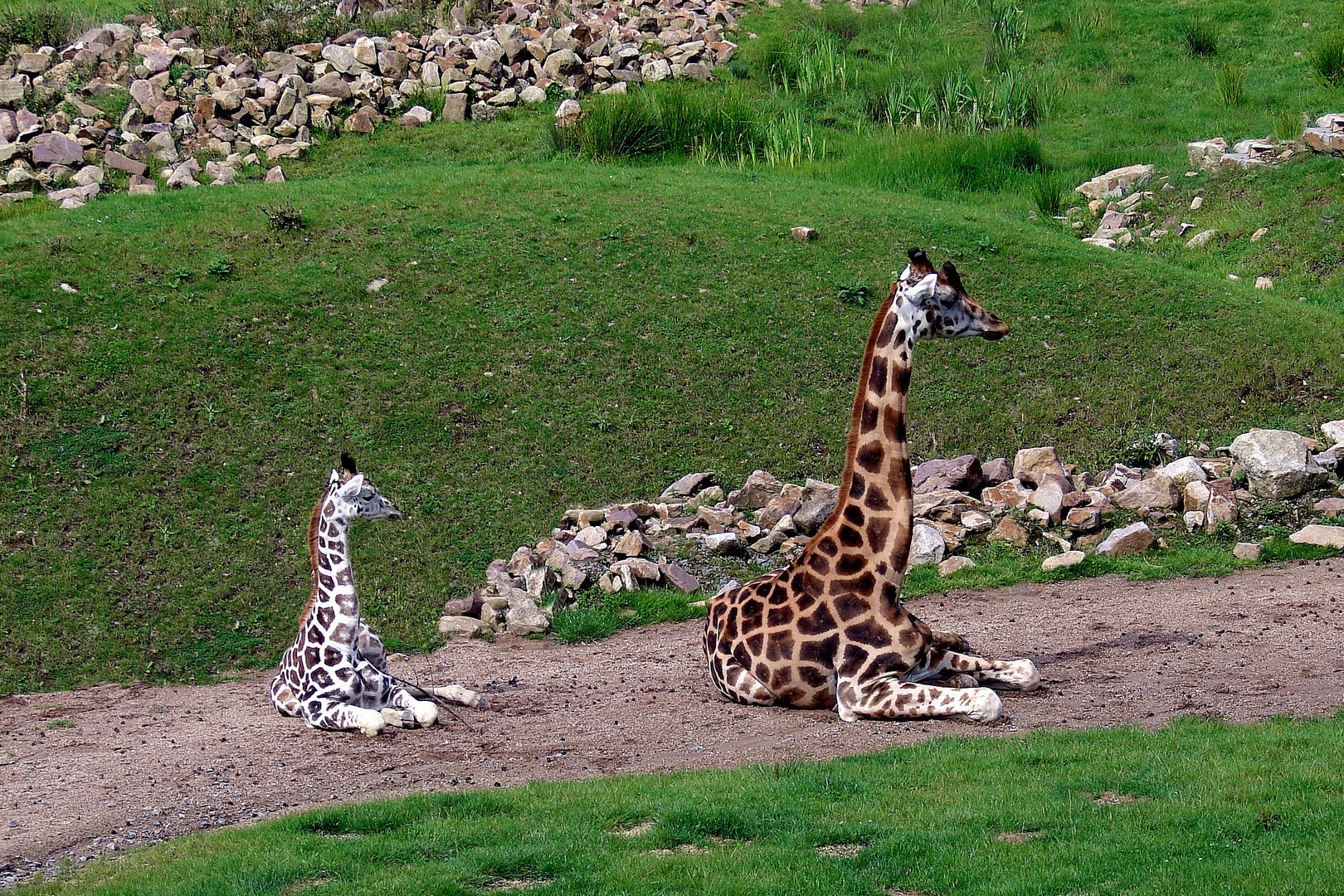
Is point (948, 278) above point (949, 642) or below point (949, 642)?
above

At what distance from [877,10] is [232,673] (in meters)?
28.7

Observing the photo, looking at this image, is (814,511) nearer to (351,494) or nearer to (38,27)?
(351,494)

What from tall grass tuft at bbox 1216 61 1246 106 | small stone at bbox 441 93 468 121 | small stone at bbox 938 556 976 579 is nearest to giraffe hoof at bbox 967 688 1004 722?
small stone at bbox 938 556 976 579

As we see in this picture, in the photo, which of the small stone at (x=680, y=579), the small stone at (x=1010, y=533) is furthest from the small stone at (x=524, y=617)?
the small stone at (x=1010, y=533)

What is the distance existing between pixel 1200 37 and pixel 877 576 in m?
28.9

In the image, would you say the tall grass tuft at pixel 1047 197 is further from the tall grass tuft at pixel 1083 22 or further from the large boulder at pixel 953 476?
the large boulder at pixel 953 476

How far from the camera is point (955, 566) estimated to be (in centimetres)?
1429

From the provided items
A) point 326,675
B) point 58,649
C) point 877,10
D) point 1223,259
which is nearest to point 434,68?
point 877,10

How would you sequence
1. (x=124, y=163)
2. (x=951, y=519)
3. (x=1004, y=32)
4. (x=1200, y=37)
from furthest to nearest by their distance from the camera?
(x=1004, y=32)
(x=1200, y=37)
(x=124, y=163)
(x=951, y=519)

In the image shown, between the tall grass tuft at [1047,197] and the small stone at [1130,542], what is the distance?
13.3 metres

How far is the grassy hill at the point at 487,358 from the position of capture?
49.5ft

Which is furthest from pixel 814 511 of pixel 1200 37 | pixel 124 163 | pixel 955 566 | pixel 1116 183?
pixel 1200 37

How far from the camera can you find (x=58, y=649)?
13.5 m

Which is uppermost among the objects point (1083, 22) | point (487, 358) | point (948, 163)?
point (1083, 22)
